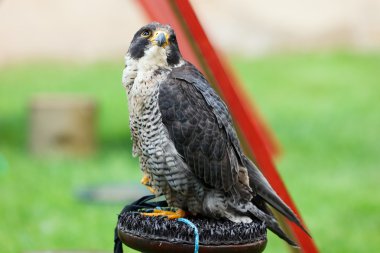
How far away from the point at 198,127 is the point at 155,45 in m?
0.33

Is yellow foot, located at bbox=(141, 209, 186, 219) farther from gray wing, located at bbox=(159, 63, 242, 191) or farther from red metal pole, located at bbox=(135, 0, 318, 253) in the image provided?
red metal pole, located at bbox=(135, 0, 318, 253)

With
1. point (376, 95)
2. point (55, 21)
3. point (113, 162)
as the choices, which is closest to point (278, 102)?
point (376, 95)

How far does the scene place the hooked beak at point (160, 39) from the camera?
115 inches

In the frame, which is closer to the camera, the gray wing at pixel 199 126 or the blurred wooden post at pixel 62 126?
the gray wing at pixel 199 126

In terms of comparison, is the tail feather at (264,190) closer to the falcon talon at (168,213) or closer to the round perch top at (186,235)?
the round perch top at (186,235)

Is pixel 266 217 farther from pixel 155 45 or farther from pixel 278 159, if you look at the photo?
pixel 278 159

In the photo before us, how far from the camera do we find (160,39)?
115 inches

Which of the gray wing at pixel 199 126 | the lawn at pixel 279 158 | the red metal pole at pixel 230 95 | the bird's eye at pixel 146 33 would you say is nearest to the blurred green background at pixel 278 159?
the lawn at pixel 279 158

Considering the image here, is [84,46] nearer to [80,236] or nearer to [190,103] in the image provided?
[80,236]

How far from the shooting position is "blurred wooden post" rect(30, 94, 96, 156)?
28.6 ft

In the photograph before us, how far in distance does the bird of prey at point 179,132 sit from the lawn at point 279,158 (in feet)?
9.05

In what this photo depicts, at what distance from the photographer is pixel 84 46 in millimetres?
15164

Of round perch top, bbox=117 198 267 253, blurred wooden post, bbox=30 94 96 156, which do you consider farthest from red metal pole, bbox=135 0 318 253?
blurred wooden post, bbox=30 94 96 156

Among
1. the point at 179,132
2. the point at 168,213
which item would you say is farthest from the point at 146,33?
the point at 168,213
